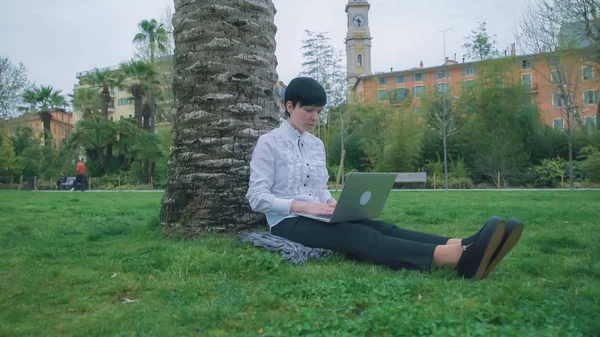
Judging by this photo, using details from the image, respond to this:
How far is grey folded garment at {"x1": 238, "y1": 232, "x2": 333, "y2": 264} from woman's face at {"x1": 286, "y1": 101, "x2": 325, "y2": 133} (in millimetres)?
870

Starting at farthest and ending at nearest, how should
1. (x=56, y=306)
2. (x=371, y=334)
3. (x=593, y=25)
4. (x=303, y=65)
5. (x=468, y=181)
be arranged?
(x=303, y=65)
(x=468, y=181)
(x=593, y=25)
(x=56, y=306)
(x=371, y=334)

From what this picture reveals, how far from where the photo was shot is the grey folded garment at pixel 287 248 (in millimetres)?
3689

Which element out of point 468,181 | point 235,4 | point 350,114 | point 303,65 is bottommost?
point 468,181

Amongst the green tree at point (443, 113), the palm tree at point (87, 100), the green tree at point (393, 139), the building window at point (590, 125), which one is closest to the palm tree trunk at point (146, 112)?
the palm tree at point (87, 100)

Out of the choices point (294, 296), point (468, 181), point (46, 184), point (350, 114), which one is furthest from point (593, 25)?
point (46, 184)

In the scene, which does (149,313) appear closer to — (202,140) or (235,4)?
(202,140)

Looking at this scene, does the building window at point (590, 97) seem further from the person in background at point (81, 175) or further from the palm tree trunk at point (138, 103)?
the person in background at point (81, 175)

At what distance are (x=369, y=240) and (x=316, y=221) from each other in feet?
1.49

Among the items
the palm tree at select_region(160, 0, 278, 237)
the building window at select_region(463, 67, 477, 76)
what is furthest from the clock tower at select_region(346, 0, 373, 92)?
the palm tree at select_region(160, 0, 278, 237)

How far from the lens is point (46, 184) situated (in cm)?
3841

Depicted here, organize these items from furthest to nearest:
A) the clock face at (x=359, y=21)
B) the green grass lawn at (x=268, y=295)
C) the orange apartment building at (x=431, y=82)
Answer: the clock face at (x=359, y=21)
the orange apartment building at (x=431, y=82)
the green grass lawn at (x=268, y=295)

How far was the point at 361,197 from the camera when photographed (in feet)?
12.1

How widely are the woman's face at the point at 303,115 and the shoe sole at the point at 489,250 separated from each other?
1594mm

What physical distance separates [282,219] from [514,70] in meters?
32.1
